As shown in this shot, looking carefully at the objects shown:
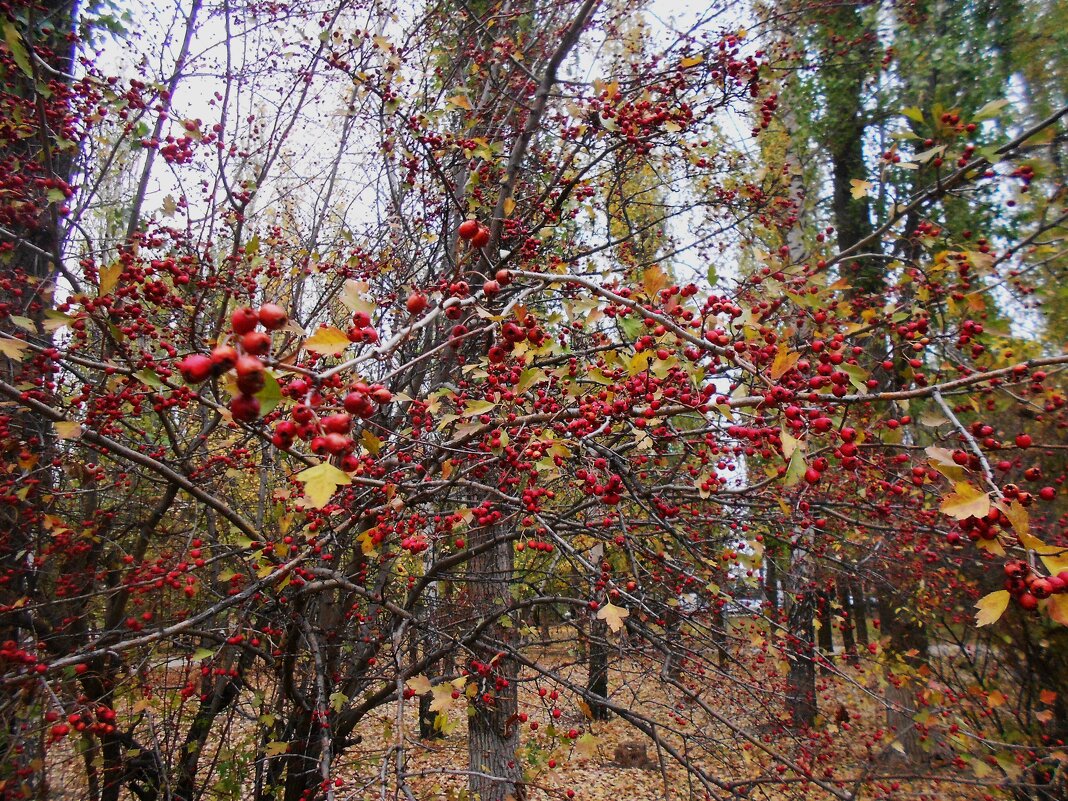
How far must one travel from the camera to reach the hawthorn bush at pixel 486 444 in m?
1.85

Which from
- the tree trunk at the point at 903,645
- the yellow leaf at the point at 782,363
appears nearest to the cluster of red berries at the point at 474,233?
the yellow leaf at the point at 782,363

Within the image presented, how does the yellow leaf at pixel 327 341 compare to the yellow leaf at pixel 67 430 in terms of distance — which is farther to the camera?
the yellow leaf at pixel 67 430

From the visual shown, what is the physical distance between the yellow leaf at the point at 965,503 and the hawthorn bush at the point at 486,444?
0.01 meters

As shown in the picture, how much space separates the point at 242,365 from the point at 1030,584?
62.2 inches

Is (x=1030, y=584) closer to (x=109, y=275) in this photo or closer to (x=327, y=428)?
(x=327, y=428)

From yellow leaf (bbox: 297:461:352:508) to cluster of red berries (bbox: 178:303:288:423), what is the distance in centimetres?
17

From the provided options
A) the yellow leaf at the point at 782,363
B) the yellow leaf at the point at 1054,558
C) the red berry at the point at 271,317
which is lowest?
the yellow leaf at the point at 1054,558

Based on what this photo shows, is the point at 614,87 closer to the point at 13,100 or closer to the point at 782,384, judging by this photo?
the point at 782,384

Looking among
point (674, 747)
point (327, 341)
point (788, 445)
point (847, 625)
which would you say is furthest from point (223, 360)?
point (674, 747)

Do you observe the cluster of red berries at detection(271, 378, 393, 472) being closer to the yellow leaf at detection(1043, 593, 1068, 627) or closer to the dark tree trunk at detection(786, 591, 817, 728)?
the yellow leaf at detection(1043, 593, 1068, 627)

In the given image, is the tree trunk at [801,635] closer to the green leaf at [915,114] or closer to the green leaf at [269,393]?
the green leaf at [915,114]

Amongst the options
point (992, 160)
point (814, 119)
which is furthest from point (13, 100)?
point (814, 119)

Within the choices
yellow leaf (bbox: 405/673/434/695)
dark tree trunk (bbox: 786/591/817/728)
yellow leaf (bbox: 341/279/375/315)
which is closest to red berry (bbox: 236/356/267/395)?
yellow leaf (bbox: 341/279/375/315)

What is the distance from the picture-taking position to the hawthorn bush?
185 cm
